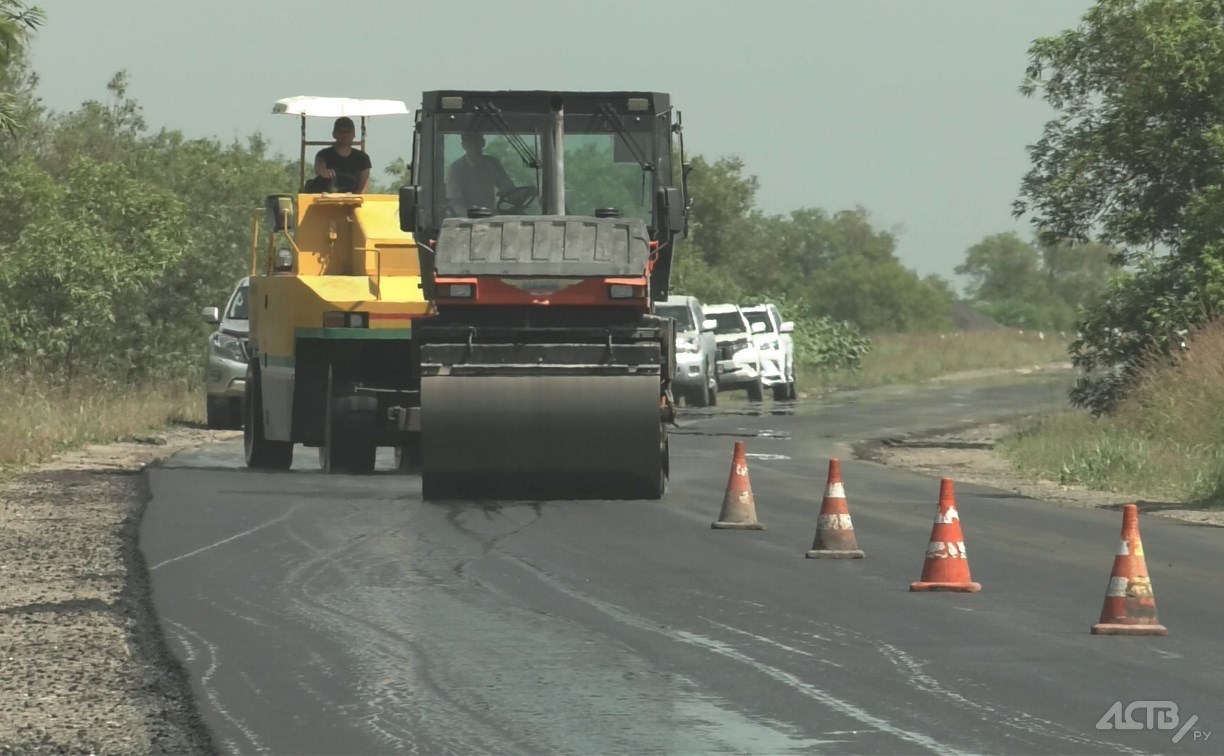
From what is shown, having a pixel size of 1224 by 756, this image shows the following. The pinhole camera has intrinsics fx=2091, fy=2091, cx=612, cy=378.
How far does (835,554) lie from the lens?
13016 mm

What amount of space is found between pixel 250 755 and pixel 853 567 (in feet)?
19.7

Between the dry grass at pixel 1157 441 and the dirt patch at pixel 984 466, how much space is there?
27 cm

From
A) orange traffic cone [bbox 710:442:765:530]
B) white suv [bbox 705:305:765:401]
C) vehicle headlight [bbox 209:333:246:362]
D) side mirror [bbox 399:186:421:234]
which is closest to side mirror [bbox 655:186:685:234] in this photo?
side mirror [bbox 399:186:421:234]

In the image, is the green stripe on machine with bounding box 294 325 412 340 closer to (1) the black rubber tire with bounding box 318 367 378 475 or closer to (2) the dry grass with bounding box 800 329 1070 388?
(1) the black rubber tire with bounding box 318 367 378 475

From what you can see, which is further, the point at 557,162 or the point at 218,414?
the point at 218,414

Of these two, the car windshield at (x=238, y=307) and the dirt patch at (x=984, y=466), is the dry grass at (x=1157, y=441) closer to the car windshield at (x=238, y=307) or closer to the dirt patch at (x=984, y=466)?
the dirt patch at (x=984, y=466)

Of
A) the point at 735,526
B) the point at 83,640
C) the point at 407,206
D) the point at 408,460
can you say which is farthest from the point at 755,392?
the point at 83,640

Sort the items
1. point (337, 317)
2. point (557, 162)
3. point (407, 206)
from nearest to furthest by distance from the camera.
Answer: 1. point (407, 206)
2. point (557, 162)
3. point (337, 317)

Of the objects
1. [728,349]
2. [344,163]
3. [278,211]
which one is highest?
[344,163]

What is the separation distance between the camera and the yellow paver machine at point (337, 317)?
17.8m

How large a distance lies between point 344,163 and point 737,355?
21065 mm

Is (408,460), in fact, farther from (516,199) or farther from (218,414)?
(218,414)

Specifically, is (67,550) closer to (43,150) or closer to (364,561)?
(364,561)

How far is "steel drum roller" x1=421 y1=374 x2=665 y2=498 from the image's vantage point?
1507 centimetres
